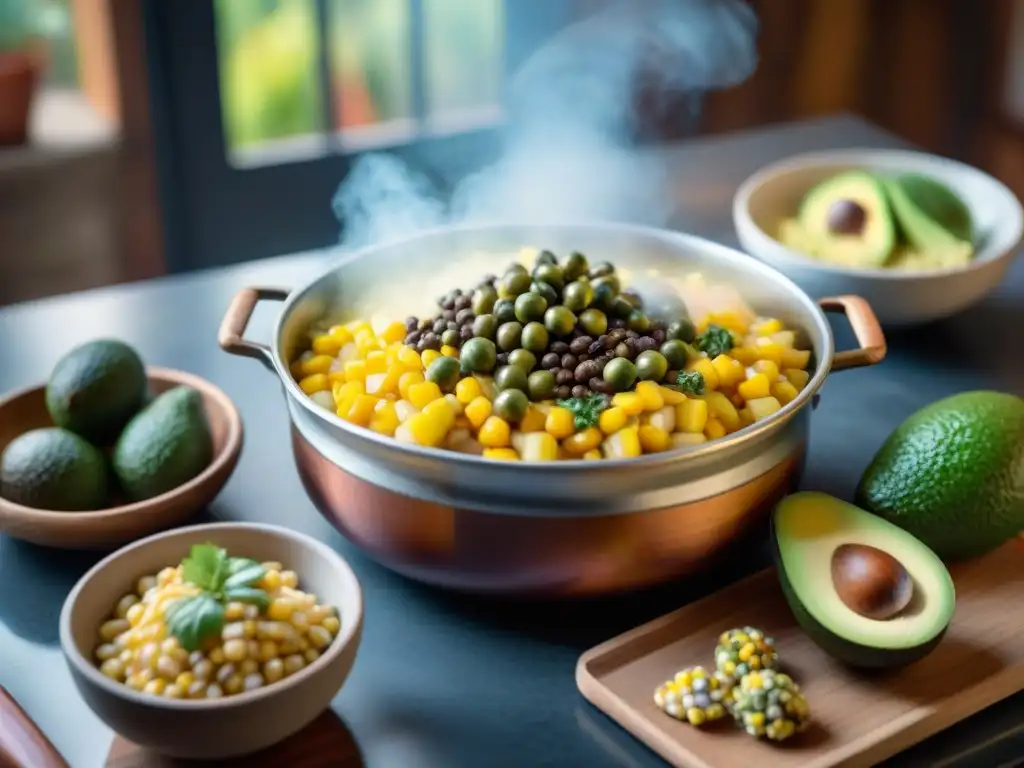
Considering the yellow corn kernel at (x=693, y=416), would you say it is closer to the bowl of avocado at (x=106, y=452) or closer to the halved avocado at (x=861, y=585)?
the halved avocado at (x=861, y=585)

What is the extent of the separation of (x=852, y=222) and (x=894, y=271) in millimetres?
170

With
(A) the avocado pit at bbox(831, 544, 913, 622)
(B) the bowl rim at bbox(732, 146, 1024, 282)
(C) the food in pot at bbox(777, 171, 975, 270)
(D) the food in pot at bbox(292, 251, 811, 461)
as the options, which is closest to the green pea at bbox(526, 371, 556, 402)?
(D) the food in pot at bbox(292, 251, 811, 461)

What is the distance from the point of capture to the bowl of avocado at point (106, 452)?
1254mm

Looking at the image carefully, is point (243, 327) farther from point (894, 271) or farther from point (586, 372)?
point (894, 271)

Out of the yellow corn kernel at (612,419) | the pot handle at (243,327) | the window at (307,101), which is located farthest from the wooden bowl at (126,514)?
the window at (307,101)

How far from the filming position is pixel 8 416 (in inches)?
55.8

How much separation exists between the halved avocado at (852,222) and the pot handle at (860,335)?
0.30 m

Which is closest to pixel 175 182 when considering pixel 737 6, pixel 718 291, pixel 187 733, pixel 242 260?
pixel 242 260

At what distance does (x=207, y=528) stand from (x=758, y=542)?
0.56 metres

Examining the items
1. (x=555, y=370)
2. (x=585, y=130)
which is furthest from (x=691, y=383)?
(x=585, y=130)

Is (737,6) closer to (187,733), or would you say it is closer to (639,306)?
(639,306)

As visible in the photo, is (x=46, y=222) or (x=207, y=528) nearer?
(x=207, y=528)

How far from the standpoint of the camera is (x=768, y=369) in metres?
1.28

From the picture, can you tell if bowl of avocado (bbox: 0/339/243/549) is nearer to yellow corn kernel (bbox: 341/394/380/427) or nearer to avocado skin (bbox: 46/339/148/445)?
avocado skin (bbox: 46/339/148/445)
